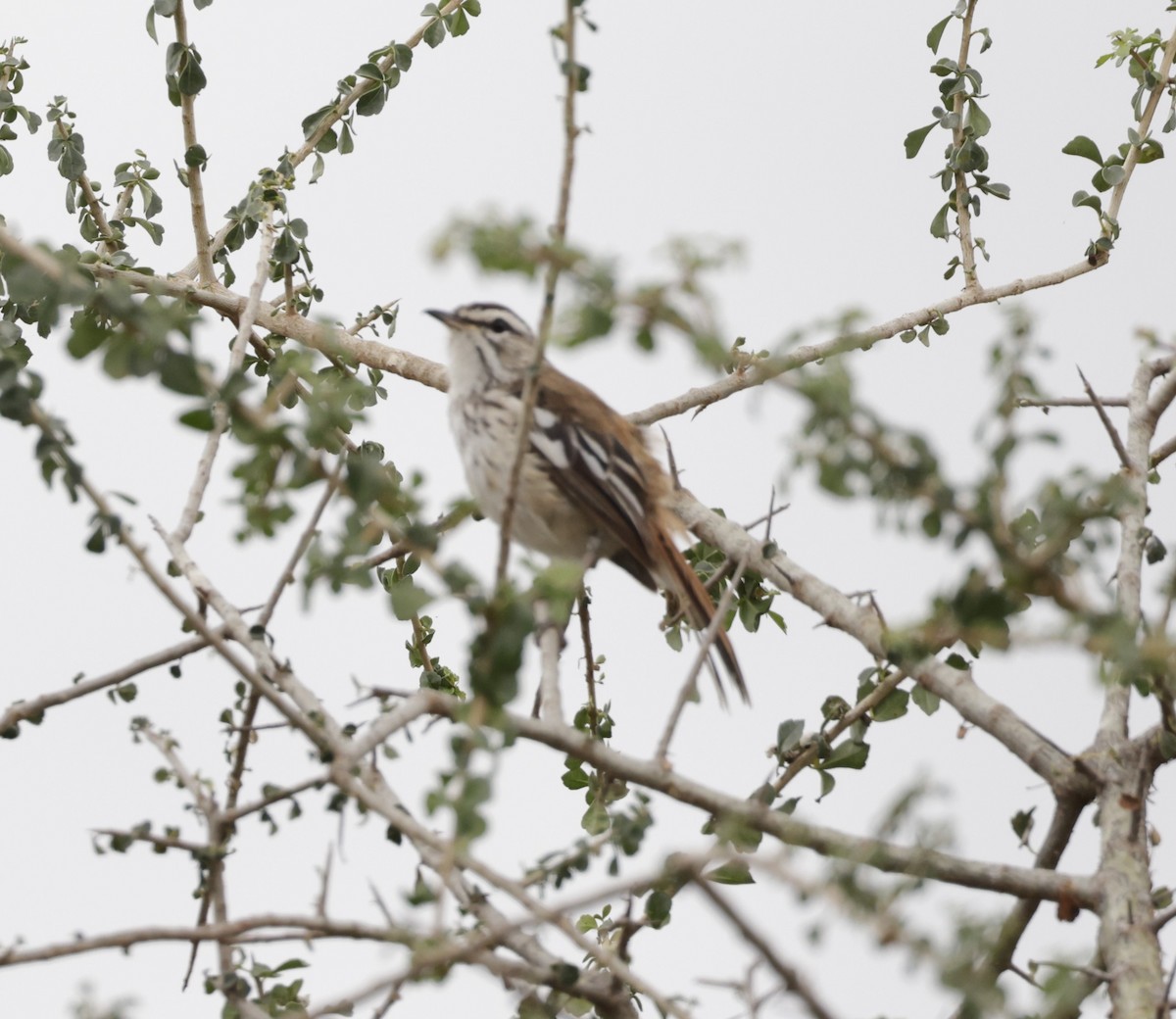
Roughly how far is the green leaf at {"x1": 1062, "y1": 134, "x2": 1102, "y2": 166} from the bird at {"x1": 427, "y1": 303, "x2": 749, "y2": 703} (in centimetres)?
187

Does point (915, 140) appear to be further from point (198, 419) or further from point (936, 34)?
point (198, 419)

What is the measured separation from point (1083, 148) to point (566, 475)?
2.24 m

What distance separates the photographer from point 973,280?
5.99 meters

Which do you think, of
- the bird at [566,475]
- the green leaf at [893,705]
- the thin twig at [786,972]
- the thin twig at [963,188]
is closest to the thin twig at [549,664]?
the bird at [566,475]

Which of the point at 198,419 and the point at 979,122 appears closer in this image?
the point at 198,419

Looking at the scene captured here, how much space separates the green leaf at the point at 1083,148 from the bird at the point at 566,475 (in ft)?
6.12

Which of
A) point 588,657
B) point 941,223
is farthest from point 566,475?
point 941,223

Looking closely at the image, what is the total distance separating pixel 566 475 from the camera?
5.04 m

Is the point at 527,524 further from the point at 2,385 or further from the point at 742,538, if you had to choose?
the point at 2,385

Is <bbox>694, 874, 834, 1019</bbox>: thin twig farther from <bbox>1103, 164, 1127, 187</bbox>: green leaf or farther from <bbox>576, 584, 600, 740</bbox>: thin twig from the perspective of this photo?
<bbox>1103, 164, 1127, 187</bbox>: green leaf

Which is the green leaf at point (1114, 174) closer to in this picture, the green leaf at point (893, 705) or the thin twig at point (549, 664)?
the green leaf at point (893, 705)

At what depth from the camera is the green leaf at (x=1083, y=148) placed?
5.57 m

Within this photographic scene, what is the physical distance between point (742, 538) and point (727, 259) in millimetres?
2365

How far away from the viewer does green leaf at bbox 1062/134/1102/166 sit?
18.3ft
